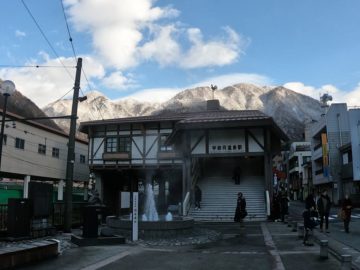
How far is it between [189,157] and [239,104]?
150m

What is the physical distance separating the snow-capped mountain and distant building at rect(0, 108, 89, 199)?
89513 millimetres

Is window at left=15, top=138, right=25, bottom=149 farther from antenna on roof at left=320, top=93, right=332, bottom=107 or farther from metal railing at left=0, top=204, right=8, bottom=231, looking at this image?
antenna on roof at left=320, top=93, right=332, bottom=107

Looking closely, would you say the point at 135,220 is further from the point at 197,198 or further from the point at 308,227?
the point at 197,198

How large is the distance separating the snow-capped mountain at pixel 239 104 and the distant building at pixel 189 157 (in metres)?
97.2

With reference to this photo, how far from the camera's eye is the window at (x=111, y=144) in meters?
36.2

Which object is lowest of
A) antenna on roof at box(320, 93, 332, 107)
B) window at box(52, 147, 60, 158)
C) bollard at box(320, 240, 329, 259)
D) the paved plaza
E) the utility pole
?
the paved plaza

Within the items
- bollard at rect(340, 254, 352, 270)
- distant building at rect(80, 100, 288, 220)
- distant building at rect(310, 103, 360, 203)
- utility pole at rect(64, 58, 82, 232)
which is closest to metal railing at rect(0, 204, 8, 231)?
utility pole at rect(64, 58, 82, 232)

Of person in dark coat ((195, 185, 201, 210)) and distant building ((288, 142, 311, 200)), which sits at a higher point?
distant building ((288, 142, 311, 200))

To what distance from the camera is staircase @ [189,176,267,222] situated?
77.8 feet

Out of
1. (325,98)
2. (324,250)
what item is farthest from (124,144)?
(325,98)

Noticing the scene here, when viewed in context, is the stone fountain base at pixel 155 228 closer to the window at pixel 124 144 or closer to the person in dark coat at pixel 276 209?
the person in dark coat at pixel 276 209

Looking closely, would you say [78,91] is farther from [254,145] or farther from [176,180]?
[176,180]

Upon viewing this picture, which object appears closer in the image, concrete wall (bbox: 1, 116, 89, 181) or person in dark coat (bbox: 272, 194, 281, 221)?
person in dark coat (bbox: 272, 194, 281, 221)

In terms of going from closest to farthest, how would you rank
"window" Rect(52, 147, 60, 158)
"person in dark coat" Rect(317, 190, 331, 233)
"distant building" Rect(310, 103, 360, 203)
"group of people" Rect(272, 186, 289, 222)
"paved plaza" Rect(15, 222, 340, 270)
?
"paved plaza" Rect(15, 222, 340, 270)
"person in dark coat" Rect(317, 190, 331, 233)
"group of people" Rect(272, 186, 289, 222)
"window" Rect(52, 147, 60, 158)
"distant building" Rect(310, 103, 360, 203)
